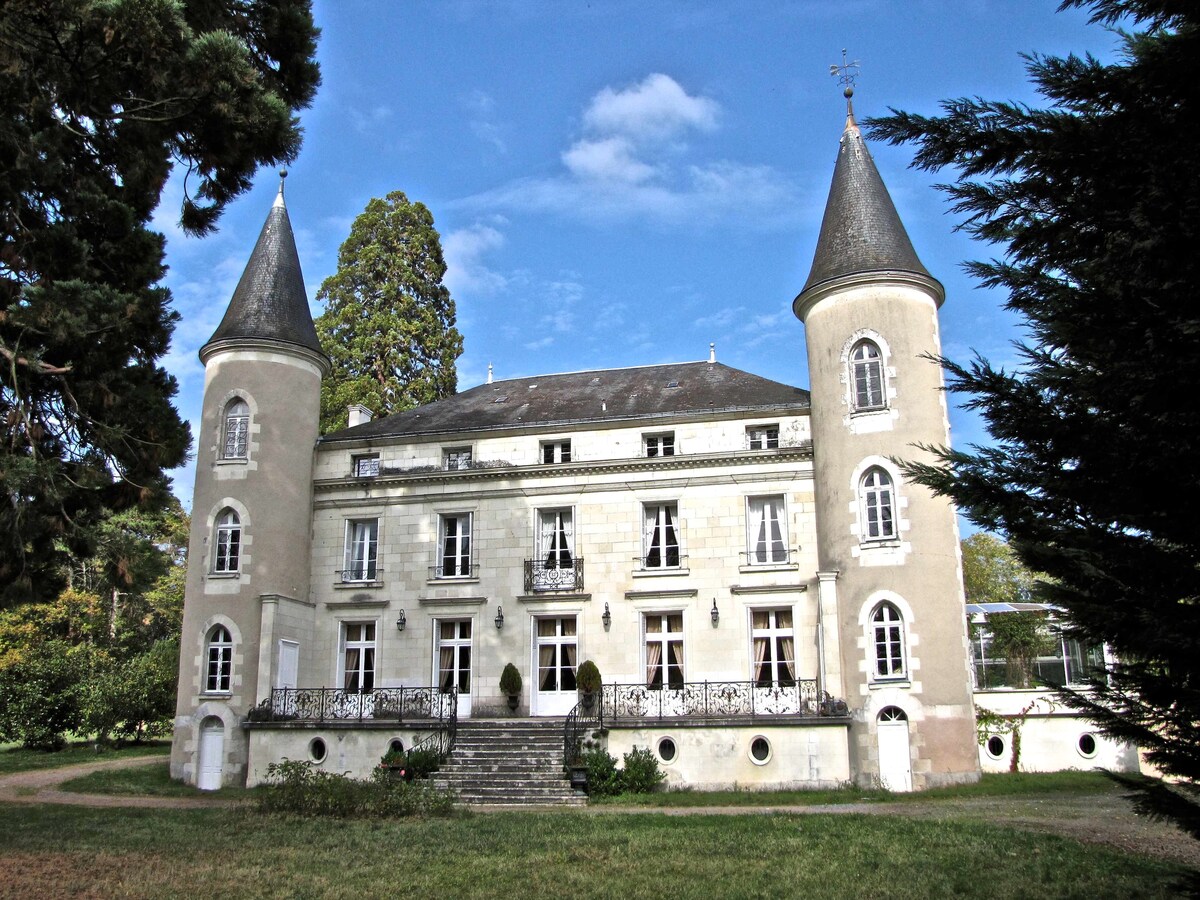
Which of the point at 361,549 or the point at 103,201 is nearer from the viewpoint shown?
the point at 103,201

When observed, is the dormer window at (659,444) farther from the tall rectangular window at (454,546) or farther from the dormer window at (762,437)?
the tall rectangular window at (454,546)

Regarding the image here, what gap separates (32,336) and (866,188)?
18.7 metres

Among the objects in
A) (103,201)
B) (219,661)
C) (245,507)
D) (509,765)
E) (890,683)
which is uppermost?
(103,201)

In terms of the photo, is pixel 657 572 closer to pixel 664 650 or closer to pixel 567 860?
pixel 664 650

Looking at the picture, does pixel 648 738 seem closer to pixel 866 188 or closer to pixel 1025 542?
pixel 866 188

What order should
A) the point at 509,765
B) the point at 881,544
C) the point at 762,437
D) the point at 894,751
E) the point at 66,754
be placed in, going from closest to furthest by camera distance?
1. the point at 509,765
2. the point at 894,751
3. the point at 881,544
4. the point at 762,437
5. the point at 66,754

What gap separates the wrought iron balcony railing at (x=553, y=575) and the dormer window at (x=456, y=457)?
313cm

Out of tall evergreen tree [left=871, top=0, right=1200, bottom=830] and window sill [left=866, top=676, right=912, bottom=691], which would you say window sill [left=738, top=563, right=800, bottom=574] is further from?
tall evergreen tree [left=871, top=0, right=1200, bottom=830]

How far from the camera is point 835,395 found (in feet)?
70.7

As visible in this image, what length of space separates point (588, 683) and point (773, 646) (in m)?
4.16

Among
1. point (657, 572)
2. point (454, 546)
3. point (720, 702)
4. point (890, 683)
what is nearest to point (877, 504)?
point (890, 683)

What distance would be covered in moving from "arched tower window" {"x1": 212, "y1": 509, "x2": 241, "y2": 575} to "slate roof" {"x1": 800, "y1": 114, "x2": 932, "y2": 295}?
14492 millimetres

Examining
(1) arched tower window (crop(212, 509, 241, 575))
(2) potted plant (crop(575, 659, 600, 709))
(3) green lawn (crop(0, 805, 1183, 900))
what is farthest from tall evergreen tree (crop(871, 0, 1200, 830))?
(1) arched tower window (crop(212, 509, 241, 575))

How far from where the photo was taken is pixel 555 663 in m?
22.9
